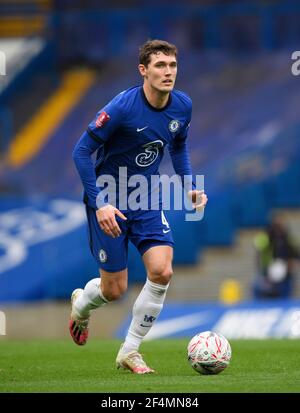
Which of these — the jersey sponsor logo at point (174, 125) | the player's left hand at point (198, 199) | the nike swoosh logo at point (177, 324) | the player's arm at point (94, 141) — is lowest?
the player's left hand at point (198, 199)

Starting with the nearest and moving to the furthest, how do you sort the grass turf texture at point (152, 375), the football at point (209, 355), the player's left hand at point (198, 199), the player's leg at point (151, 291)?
1. the grass turf texture at point (152, 375)
2. the football at point (209, 355)
3. the player's leg at point (151, 291)
4. the player's left hand at point (198, 199)

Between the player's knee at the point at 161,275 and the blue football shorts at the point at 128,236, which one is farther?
the blue football shorts at the point at 128,236

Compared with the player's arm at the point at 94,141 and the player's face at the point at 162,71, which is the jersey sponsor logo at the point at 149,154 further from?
the player's face at the point at 162,71

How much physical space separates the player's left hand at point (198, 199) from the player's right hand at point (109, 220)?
2.24 feet

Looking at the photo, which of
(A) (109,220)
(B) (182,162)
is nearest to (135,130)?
(B) (182,162)

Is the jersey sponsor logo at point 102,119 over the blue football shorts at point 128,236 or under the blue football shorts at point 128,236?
over

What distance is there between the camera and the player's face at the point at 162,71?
8.86 metres

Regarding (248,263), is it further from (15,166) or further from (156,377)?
(156,377)

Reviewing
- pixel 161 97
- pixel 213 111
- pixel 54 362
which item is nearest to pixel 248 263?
pixel 213 111

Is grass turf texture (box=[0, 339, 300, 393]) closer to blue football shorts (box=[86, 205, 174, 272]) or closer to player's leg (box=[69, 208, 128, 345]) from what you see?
player's leg (box=[69, 208, 128, 345])

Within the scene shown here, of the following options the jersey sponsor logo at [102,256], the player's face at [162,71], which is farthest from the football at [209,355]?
the player's face at [162,71]

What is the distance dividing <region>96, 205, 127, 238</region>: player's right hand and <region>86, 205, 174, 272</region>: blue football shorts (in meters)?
0.43

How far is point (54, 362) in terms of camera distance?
1040cm
